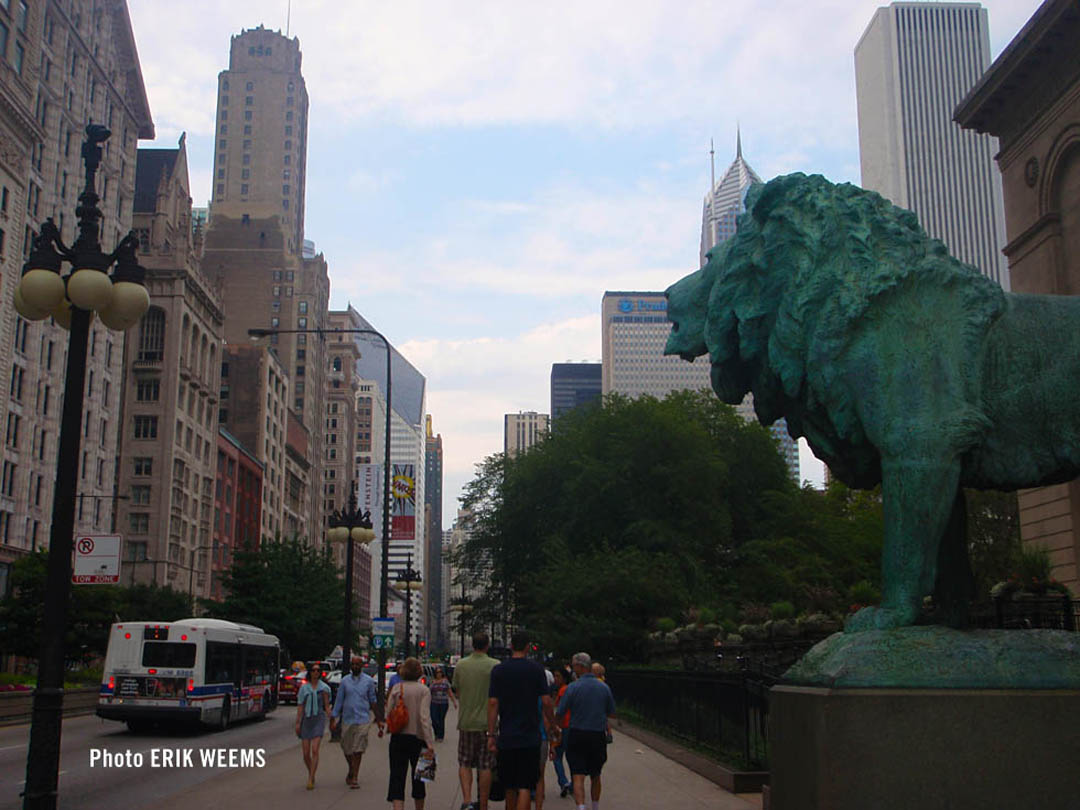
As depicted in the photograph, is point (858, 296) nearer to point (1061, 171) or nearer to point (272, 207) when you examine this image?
point (1061, 171)

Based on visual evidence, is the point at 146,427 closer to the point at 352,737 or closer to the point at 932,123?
the point at 352,737

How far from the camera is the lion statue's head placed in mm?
5688

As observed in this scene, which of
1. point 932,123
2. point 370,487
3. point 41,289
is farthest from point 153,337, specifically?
point 932,123

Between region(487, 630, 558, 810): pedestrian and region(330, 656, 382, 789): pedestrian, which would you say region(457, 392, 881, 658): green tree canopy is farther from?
region(487, 630, 558, 810): pedestrian

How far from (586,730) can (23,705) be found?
22747 millimetres

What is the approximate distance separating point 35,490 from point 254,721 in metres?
29.7

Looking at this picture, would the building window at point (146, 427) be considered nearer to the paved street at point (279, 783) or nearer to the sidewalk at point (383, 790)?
the paved street at point (279, 783)

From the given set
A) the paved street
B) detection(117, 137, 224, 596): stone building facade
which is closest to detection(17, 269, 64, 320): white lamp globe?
the paved street

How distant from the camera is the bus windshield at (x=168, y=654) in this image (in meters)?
25.0

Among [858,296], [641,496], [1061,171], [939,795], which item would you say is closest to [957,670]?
[939,795]

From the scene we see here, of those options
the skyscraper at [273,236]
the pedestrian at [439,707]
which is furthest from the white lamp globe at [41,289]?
the skyscraper at [273,236]

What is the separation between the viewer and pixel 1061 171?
987 inches

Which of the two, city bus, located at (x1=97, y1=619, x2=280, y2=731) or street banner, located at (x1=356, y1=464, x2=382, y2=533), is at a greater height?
street banner, located at (x1=356, y1=464, x2=382, y2=533)

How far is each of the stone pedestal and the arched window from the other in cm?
8134
